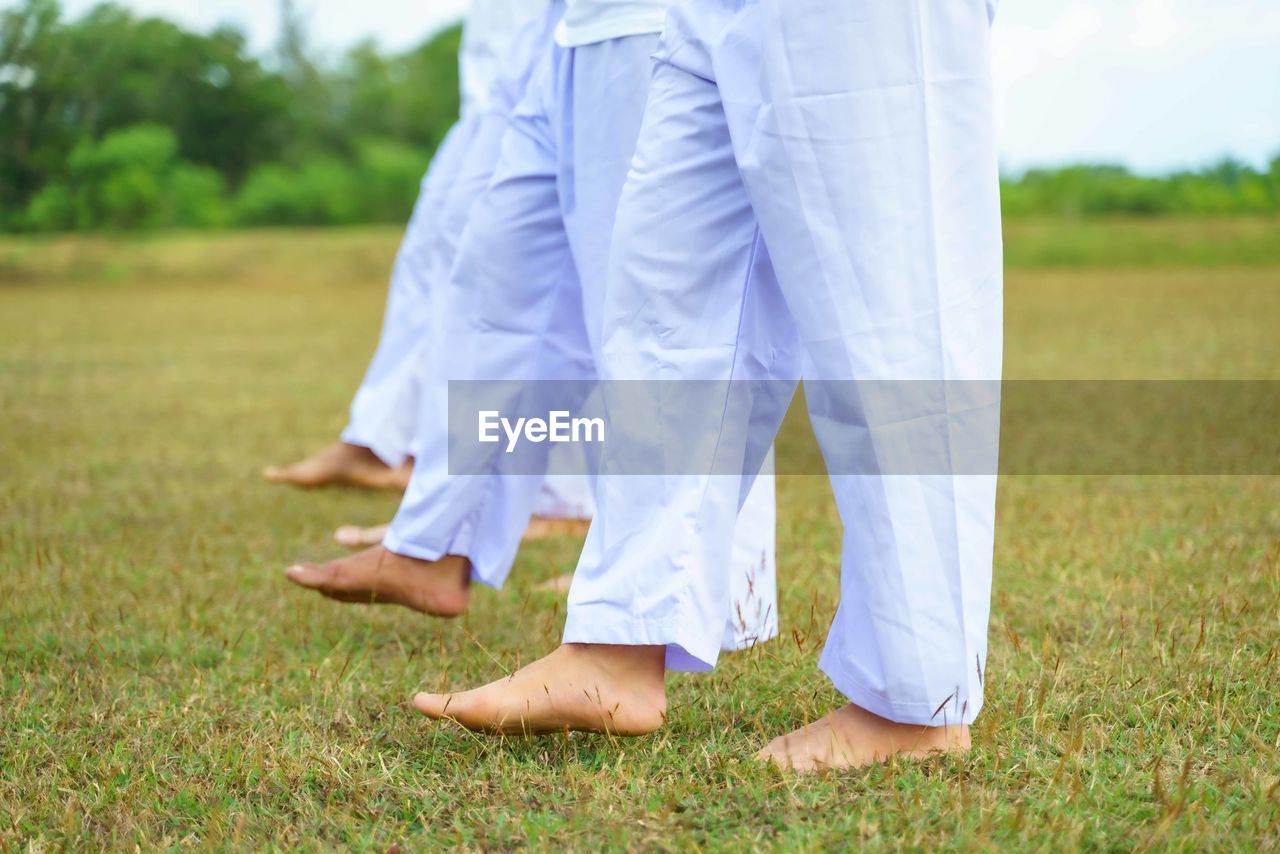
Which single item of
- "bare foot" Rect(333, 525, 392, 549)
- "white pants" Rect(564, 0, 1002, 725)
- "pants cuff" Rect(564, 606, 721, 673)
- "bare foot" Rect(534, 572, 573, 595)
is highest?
"white pants" Rect(564, 0, 1002, 725)

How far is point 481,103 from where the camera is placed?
307cm

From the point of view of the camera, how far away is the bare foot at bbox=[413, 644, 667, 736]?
1.46m

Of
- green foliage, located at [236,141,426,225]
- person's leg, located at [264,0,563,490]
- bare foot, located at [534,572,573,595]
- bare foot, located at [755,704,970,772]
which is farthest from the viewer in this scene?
green foliage, located at [236,141,426,225]

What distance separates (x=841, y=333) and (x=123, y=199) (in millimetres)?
7583

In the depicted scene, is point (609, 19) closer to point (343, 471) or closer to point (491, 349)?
point (491, 349)

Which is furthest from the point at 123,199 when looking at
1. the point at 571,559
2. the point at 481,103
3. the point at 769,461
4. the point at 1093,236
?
the point at 1093,236

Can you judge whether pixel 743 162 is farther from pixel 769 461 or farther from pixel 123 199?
pixel 123 199

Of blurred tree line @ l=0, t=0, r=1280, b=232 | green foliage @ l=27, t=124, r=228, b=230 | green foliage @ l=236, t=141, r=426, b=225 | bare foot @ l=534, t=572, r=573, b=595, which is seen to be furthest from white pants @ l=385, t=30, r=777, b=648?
green foliage @ l=236, t=141, r=426, b=225

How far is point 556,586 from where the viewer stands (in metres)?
2.40

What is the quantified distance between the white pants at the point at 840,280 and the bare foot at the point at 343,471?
1991 millimetres

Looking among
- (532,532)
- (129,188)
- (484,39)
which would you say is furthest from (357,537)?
(129,188)

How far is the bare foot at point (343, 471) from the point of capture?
333cm

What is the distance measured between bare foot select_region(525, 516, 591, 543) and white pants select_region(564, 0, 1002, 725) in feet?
4.98

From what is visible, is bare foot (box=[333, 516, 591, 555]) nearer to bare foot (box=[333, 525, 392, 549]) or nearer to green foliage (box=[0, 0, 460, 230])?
bare foot (box=[333, 525, 392, 549])
